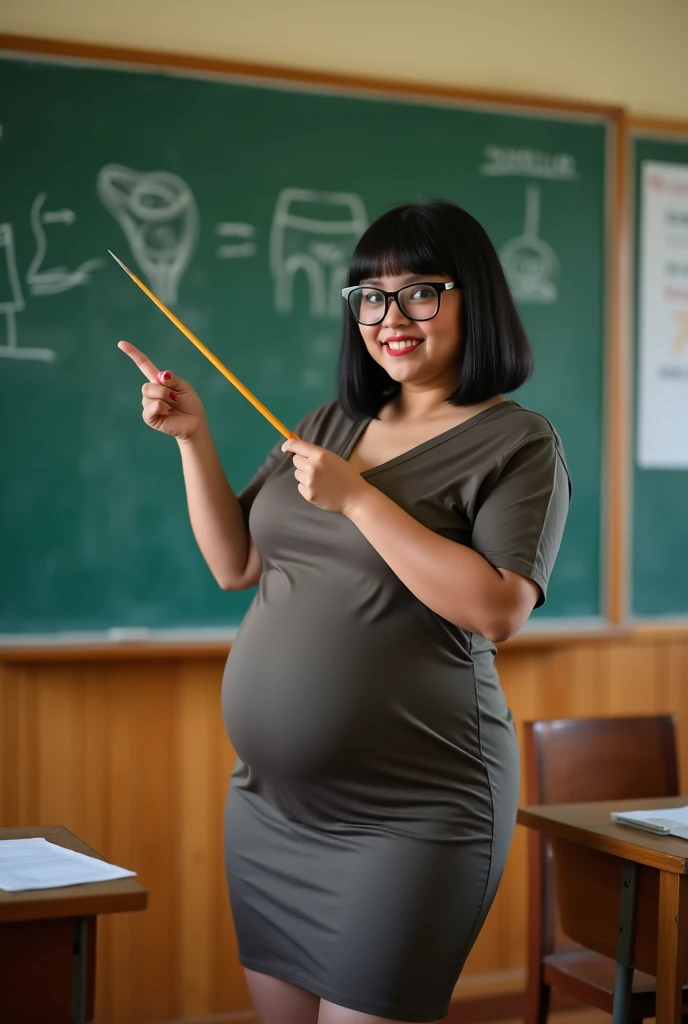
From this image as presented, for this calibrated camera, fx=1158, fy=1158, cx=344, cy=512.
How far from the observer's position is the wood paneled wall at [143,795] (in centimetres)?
263

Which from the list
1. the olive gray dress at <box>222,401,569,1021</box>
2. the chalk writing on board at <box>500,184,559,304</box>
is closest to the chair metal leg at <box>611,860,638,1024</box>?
the olive gray dress at <box>222,401,569,1021</box>

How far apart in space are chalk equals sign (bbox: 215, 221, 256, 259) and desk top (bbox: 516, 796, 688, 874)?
1.48 m

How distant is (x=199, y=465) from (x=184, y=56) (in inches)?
51.8

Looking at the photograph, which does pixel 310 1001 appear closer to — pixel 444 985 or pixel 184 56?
pixel 444 985

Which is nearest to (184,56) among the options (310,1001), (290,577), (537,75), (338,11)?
(338,11)

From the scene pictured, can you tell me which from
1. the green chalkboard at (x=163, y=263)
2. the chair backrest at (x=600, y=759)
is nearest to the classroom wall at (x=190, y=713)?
the green chalkboard at (x=163, y=263)

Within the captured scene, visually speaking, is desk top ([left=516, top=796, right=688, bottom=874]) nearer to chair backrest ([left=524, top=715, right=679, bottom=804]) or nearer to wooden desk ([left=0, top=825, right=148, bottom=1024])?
chair backrest ([left=524, top=715, right=679, bottom=804])

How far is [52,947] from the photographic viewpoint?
1292 millimetres

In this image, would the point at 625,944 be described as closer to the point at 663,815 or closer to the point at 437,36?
the point at 663,815

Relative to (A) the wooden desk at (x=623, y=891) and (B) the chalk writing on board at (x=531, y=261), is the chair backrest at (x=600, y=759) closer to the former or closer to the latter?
(A) the wooden desk at (x=623, y=891)

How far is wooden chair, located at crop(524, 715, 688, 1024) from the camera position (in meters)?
2.23

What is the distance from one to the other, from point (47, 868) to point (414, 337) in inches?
33.9

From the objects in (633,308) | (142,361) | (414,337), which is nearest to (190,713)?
(142,361)

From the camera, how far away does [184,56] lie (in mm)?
2674
